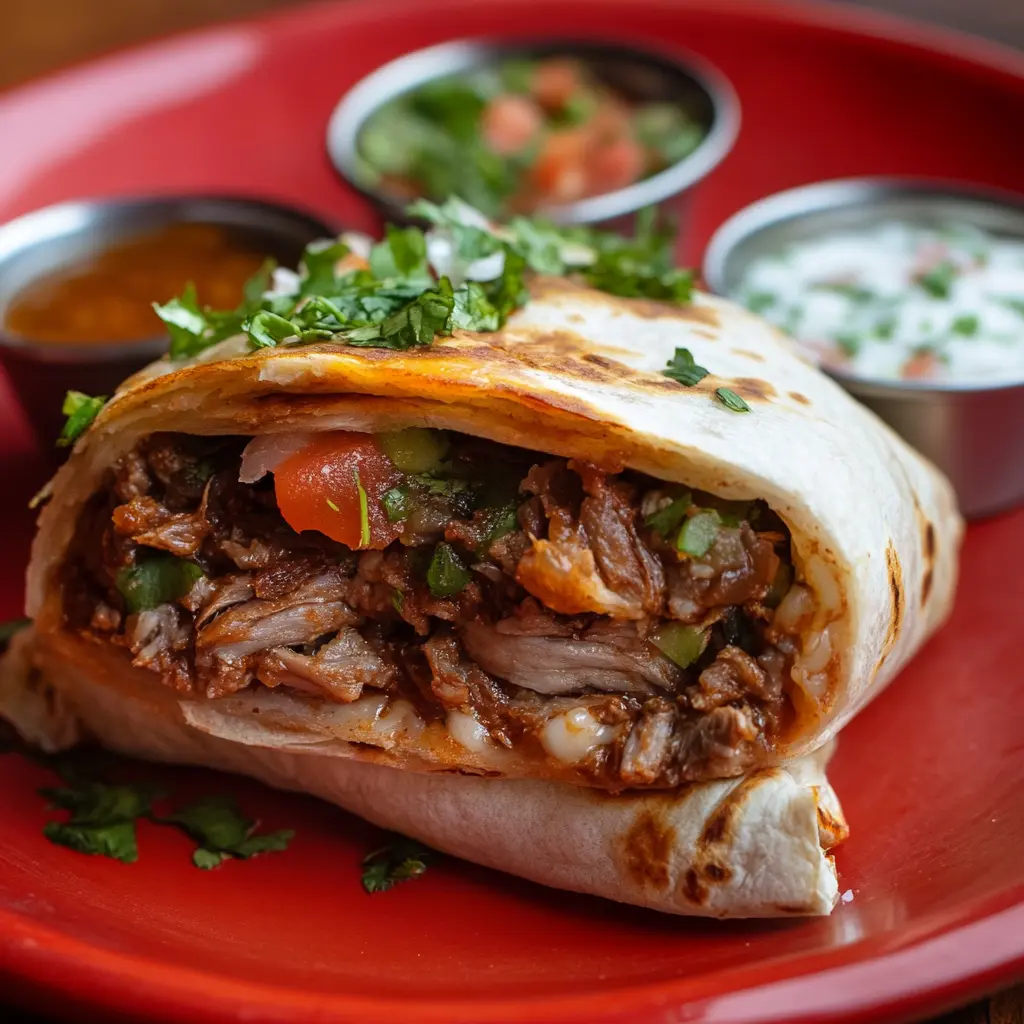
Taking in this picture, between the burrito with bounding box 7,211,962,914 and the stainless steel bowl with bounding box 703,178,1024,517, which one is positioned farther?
the stainless steel bowl with bounding box 703,178,1024,517

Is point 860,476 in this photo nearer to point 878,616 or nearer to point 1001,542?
point 878,616

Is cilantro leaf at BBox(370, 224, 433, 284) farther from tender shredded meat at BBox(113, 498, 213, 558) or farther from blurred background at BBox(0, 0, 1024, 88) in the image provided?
blurred background at BBox(0, 0, 1024, 88)

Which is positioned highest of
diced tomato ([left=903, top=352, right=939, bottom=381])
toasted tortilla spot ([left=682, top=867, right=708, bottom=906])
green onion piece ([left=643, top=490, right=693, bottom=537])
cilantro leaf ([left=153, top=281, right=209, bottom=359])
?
cilantro leaf ([left=153, top=281, right=209, bottom=359])

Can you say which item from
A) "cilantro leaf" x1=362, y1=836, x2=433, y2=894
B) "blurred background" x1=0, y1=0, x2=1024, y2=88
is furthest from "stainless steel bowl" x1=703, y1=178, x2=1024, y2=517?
"blurred background" x1=0, y1=0, x2=1024, y2=88

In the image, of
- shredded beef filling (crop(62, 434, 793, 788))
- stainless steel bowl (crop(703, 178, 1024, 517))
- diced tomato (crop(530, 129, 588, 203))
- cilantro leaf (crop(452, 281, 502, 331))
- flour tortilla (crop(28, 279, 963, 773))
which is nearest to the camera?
flour tortilla (crop(28, 279, 963, 773))

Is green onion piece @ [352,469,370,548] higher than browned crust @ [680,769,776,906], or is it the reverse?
green onion piece @ [352,469,370,548]

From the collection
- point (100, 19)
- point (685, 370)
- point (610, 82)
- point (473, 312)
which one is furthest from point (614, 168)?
point (100, 19)

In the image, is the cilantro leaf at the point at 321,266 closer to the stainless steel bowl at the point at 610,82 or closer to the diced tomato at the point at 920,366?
the stainless steel bowl at the point at 610,82

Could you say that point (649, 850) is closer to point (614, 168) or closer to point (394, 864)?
point (394, 864)
